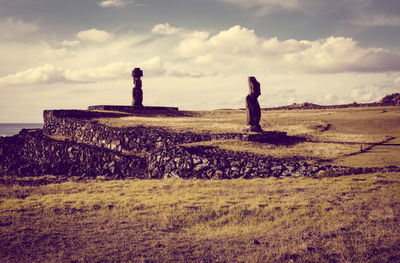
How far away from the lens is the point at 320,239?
25.8ft

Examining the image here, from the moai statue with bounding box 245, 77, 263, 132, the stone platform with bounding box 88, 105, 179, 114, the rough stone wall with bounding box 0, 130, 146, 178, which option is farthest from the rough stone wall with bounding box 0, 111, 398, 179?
the stone platform with bounding box 88, 105, 179, 114

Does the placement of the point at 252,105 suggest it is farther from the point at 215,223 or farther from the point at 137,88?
the point at 137,88

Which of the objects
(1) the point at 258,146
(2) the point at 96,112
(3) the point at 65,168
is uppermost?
(2) the point at 96,112

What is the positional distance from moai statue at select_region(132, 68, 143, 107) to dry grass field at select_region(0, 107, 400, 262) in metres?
27.5

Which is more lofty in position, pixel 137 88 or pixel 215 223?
pixel 137 88

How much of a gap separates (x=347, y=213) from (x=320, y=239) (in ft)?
7.79

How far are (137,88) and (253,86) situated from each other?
70.7 feet

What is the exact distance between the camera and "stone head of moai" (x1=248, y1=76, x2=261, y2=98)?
25406 mm

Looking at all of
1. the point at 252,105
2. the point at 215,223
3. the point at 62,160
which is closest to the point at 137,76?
the point at 62,160

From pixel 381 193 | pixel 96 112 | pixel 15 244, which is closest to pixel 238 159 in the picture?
pixel 381 193

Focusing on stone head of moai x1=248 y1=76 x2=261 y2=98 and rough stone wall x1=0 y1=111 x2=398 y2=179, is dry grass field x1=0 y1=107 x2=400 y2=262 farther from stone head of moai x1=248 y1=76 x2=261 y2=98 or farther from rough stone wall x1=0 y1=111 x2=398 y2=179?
stone head of moai x1=248 y1=76 x2=261 y2=98

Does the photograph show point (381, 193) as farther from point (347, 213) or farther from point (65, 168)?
point (65, 168)

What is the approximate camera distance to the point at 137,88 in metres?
42.8

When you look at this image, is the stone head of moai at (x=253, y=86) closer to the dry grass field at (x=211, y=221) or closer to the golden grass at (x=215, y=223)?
the dry grass field at (x=211, y=221)
